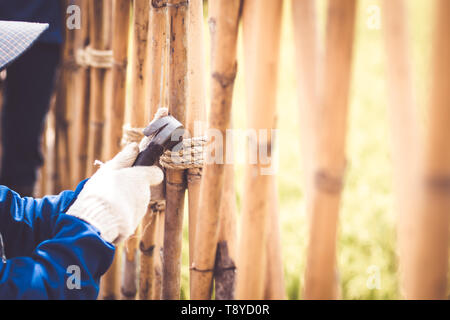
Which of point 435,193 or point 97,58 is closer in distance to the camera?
point 435,193

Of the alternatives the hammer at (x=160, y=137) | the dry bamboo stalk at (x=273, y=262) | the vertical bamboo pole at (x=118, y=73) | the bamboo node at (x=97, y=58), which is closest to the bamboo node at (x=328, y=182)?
the dry bamboo stalk at (x=273, y=262)

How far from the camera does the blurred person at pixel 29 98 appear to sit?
4.52 feet

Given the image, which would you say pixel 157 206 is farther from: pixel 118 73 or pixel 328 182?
pixel 328 182

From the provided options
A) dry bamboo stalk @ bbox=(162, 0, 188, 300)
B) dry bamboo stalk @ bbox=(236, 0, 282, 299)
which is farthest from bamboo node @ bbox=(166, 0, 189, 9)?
dry bamboo stalk @ bbox=(236, 0, 282, 299)

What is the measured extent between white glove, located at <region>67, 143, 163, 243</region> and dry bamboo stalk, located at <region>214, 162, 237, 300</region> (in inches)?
6.0

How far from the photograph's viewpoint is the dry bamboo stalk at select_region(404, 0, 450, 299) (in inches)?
16.0

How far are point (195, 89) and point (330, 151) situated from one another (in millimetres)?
404

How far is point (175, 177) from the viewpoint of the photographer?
0.84 meters

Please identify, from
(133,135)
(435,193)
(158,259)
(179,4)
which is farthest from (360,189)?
(435,193)

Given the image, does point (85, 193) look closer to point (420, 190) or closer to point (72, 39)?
point (420, 190)

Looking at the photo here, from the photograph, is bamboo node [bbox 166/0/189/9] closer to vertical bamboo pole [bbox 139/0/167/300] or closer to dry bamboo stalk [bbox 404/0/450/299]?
vertical bamboo pole [bbox 139/0/167/300]
